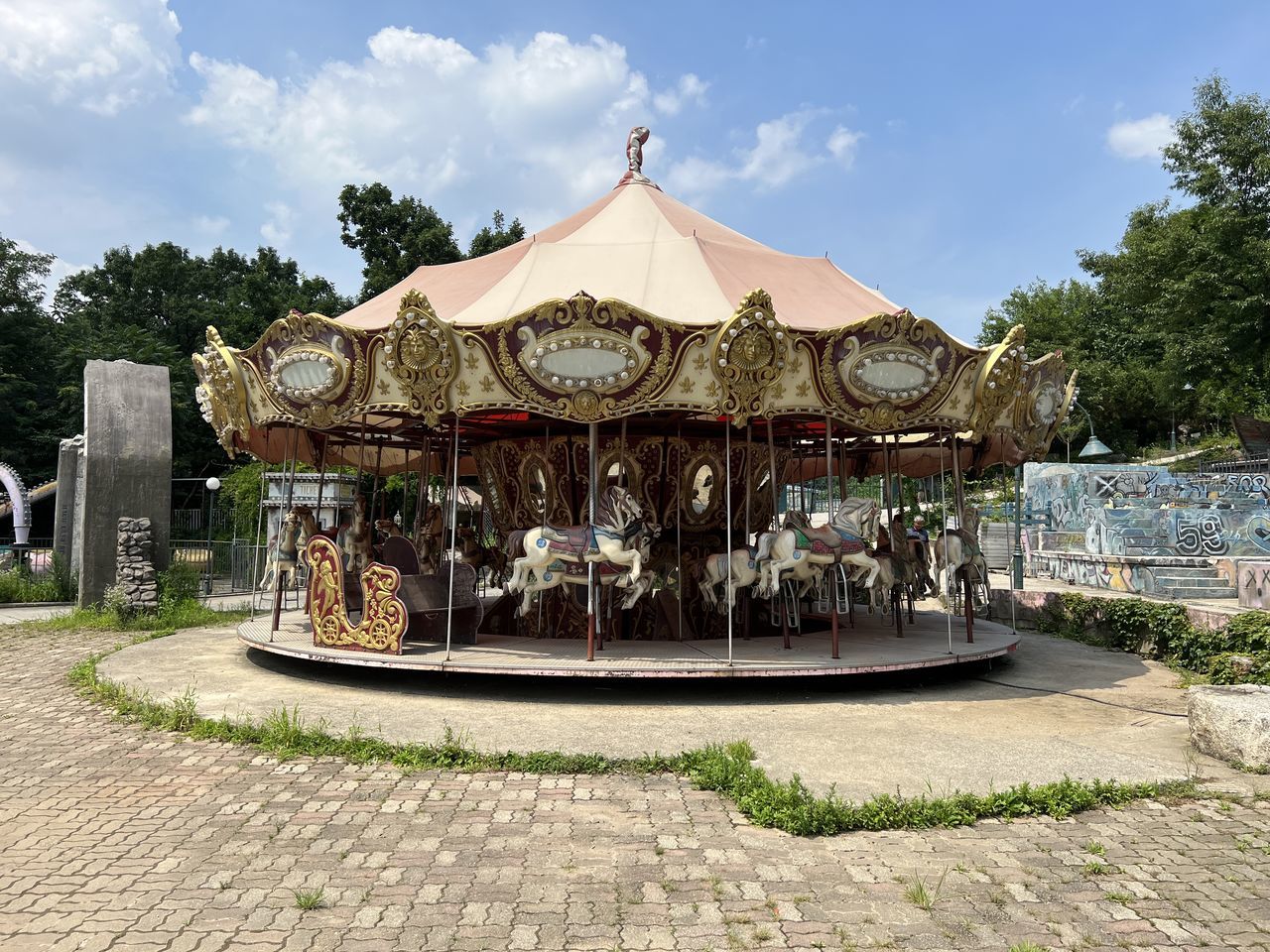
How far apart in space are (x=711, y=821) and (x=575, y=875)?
3.63 feet

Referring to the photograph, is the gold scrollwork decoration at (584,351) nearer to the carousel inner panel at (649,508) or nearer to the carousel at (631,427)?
the carousel at (631,427)

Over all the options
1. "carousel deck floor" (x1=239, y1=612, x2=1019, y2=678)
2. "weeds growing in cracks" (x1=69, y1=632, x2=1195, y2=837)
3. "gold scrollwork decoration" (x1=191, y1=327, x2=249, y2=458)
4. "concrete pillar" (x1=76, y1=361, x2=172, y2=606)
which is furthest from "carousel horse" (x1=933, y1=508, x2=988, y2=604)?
"concrete pillar" (x1=76, y1=361, x2=172, y2=606)

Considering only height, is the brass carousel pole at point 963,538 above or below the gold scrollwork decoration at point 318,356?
below

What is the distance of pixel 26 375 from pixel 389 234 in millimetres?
16103

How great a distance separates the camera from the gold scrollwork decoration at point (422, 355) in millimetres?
8367

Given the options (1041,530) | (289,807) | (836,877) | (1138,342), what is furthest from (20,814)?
(1138,342)

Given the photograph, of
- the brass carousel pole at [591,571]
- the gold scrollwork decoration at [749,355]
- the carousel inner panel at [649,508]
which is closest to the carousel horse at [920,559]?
the carousel inner panel at [649,508]

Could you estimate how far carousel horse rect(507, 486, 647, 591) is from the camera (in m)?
8.80

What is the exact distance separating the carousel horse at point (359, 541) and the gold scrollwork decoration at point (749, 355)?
17.9ft

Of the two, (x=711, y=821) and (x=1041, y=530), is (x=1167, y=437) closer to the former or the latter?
(x=1041, y=530)

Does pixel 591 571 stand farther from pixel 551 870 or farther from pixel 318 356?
pixel 551 870

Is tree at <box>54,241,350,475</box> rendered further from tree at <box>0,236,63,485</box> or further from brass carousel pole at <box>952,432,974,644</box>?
brass carousel pole at <box>952,432,974,644</box>

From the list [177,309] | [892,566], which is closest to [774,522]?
[892,566]

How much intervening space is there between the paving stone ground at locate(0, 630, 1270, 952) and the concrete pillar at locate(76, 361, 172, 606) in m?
10.6
